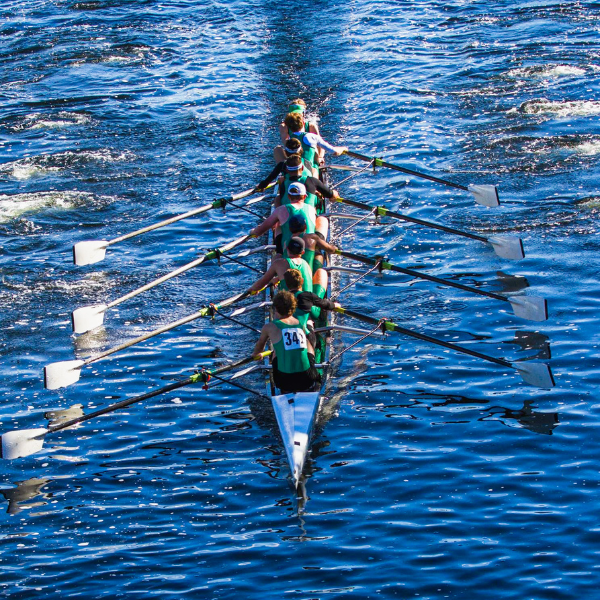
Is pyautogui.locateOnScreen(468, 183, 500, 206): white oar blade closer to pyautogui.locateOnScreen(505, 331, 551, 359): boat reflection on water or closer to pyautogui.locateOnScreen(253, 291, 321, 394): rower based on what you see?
pyautogui.locateOnScreen(505, 331, 551, 359): boat reflection on water

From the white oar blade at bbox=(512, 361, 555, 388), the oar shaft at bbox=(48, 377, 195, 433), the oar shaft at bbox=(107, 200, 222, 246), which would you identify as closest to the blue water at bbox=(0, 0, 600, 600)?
the white oar blade at bbox=(512, 361, 555, 388)

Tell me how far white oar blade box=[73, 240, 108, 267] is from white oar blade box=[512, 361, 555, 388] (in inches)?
317

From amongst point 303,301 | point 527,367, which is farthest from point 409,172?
point 527,367

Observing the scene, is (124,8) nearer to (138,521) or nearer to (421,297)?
(421,297)

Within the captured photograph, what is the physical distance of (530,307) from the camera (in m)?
15.0

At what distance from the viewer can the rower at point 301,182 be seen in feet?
55.6

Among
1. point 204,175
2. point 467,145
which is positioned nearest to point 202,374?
point 204,175

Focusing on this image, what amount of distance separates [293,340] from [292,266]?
1.99 metres

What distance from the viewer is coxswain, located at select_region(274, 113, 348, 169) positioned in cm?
1852

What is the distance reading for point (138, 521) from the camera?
1154 centimetres

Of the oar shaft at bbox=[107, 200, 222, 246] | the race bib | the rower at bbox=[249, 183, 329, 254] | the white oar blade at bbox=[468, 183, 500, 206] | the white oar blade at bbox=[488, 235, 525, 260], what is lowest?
the white oar blade at bbox=[488, 235, 525, 260]

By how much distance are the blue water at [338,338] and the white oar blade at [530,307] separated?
45 cm

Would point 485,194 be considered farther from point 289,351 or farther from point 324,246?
point 289,351

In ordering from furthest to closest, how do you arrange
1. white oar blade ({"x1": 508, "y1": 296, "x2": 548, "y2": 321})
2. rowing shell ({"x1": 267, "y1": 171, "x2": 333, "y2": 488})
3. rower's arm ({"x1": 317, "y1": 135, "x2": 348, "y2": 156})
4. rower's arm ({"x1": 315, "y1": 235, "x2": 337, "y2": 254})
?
rower's arm ({"x1": 317, "y1": 135, "x2": 348, "y2": 156})
rower's arm ({"x1": 315, "y1": 235, "x2": 337, "y2": 254})
white oar blade ({"x1": 508, "y1": 296, "x2": 548, "y2": 321})
rowing shell ({"x1": 267, "y1": 171, "x2": 333, "y2": 488})
